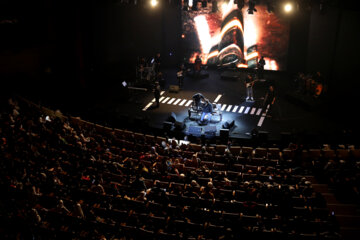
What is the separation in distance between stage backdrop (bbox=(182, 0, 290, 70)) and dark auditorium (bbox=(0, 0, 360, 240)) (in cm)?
7

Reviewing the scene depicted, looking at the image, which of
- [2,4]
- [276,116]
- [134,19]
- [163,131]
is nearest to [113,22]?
→ [134,19]

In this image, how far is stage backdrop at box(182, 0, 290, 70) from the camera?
22891 millimetres

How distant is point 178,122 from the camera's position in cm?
1647

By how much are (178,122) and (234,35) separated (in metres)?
9.79

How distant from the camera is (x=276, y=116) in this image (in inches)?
695

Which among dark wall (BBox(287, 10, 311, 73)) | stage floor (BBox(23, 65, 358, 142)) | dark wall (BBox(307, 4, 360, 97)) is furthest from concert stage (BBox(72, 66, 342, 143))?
dark wall (BBox(307, 4, 360, 97))

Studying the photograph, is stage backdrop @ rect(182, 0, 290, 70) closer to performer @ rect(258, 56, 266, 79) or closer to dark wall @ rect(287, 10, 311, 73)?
dark wall @ rect(287, 10, 311, 73)

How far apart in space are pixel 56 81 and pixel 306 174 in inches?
550

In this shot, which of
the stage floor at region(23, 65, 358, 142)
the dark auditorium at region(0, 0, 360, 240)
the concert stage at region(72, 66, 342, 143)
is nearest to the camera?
the dark auditorium at region(0, 0, 360, 240)

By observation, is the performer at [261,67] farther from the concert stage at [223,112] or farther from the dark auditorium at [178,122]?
the concert stage at [223,112]

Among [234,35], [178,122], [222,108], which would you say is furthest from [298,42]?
[178,122]

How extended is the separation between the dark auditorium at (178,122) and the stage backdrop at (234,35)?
0.07 metres

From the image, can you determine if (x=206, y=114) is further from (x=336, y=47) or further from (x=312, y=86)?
(x=336, y=47)

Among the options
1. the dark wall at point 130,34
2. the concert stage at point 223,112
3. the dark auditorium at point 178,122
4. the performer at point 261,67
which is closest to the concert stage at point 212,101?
the concert stage at point 223,112
